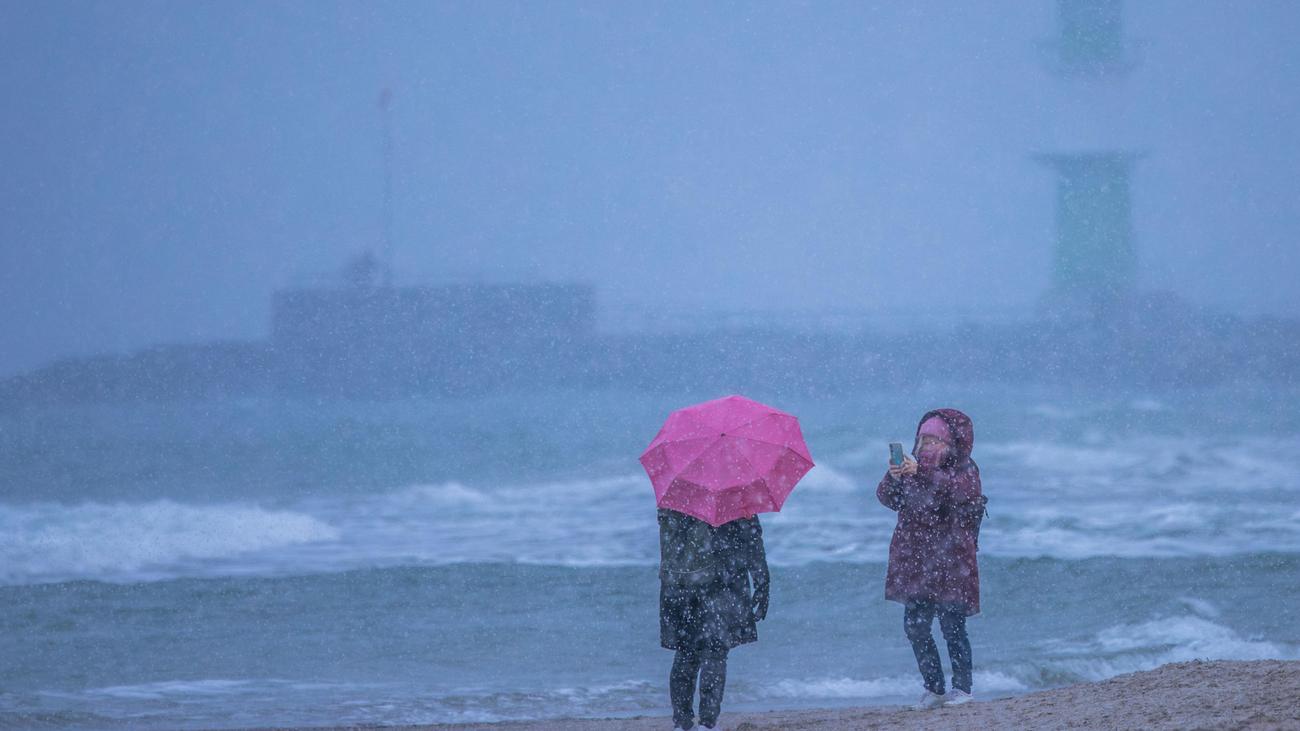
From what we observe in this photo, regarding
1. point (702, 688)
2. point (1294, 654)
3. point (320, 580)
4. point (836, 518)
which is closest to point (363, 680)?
point (702, 688)

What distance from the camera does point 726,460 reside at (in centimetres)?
475

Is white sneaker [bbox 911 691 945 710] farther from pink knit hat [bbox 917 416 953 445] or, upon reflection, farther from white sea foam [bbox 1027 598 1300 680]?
white sea foam [bbox 1027 598 1300 680]

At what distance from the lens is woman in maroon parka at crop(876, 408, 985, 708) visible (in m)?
5.24

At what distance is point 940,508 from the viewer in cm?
529

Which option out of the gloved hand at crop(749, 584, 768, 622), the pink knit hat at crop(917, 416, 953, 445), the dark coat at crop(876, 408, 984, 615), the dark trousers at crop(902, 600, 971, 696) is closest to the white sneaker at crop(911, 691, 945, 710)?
the dark trousers at crop(902, 600, 971, 696)

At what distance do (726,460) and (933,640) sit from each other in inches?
59.5

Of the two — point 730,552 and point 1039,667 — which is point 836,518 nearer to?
point 1039,667

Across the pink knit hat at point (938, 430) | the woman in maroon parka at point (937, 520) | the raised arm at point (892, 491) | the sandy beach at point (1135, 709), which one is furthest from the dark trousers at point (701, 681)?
the pink knit hat at point (938, 430)

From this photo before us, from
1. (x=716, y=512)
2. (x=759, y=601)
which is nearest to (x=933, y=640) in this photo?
(x=759, y=601)

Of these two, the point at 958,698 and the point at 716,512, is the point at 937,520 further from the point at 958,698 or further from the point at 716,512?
the point at 716,512

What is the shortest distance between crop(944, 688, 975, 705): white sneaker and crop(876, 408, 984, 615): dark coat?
0.52m

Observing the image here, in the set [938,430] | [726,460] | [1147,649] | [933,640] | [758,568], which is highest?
[938,430]

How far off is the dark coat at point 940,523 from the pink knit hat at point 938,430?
0.08ft

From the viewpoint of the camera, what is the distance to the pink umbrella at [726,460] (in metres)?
4.69
